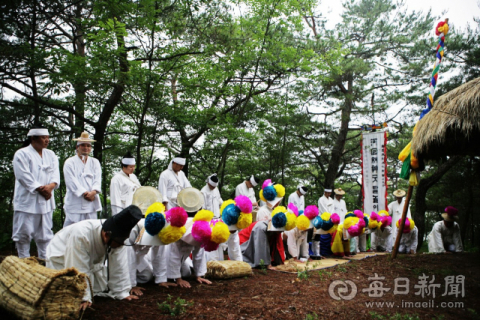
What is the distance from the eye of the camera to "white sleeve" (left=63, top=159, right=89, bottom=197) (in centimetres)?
508

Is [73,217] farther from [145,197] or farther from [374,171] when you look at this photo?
[374,171]

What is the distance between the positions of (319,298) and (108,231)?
9.15ft

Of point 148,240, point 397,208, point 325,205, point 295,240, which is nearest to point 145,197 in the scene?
point 148,240

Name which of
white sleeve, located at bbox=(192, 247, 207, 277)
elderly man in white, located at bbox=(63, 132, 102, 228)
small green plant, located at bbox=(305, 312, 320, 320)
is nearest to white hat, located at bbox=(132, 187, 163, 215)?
elderly man in white, located at bbox=(63, 132, 102, 228)

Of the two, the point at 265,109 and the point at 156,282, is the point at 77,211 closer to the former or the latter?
the point at 156,282

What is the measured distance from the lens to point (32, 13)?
7.36 meters

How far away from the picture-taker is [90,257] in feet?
12.1

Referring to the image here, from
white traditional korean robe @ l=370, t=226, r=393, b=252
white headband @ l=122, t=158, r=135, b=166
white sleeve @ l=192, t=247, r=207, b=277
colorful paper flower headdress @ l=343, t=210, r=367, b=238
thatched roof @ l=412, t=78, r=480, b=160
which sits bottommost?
white traditional korean robe @ l=370, t=226, r=393, b=252

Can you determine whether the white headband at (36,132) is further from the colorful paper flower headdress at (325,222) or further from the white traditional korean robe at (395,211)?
the white traditional korean robe at (395,211)

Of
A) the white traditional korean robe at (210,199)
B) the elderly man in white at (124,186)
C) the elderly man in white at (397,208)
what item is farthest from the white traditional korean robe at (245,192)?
the elderly man in white at (397,208)

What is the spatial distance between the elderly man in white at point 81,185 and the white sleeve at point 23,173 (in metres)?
0.53

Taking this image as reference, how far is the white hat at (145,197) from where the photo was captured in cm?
528

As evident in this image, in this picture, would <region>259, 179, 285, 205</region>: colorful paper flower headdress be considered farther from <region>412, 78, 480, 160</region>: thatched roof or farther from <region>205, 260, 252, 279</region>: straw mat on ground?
<region>412, 78, 480, 160</region>: thatched roof

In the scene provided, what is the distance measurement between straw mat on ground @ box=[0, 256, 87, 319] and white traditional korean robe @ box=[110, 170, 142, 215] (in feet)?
8.03
